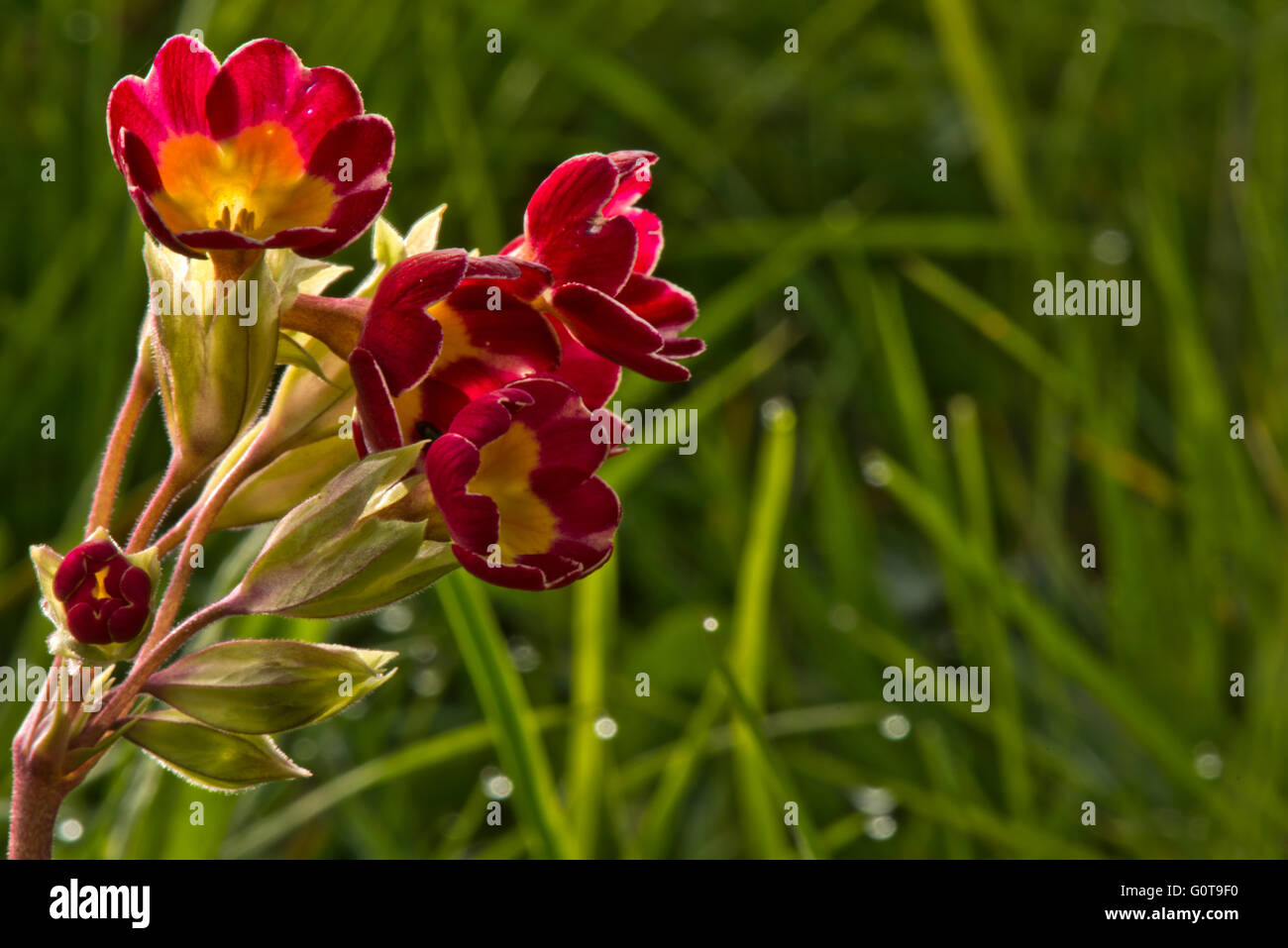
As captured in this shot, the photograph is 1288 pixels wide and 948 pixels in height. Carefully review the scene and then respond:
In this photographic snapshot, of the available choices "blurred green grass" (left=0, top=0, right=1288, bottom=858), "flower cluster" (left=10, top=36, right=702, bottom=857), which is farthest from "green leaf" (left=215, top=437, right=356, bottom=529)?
"blurred green grass" (left=0, top=0, right=1288, bottom=858)

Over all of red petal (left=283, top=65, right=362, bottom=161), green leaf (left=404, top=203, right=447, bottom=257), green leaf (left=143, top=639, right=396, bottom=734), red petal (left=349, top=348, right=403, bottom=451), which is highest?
red petal (left=283, top=65, right=362, bottom=161)

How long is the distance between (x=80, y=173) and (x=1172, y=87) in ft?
3.87

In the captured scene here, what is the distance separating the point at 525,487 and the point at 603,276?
0.17 ft

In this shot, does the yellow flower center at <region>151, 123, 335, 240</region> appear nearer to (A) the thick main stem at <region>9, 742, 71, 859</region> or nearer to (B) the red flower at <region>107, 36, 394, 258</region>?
(B) the red flower at <region>107, 36, 394, 258</region>

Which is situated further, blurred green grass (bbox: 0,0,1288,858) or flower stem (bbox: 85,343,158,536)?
blurred green grass (bbox: 0,0,1288,858)

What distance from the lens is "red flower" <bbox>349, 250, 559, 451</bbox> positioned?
0.29m

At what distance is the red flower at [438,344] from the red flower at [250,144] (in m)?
0.02

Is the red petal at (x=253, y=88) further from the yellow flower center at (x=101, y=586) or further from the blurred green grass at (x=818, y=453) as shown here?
the blurred green grass at (x=818, y=453)

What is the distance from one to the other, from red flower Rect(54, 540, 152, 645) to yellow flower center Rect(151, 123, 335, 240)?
3.3 inches

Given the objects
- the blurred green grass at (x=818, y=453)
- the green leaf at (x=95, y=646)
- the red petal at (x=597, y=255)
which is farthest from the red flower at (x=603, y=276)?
the blurred green grass at (x=818, y=453)

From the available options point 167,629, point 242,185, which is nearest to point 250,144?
point 242,185

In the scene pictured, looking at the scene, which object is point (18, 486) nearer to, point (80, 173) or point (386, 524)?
point (80, 173)

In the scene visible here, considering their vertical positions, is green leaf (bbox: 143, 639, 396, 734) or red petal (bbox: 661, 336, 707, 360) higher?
red petal (bbox: 661, 336, 707, 360)

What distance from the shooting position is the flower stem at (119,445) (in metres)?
0.32
